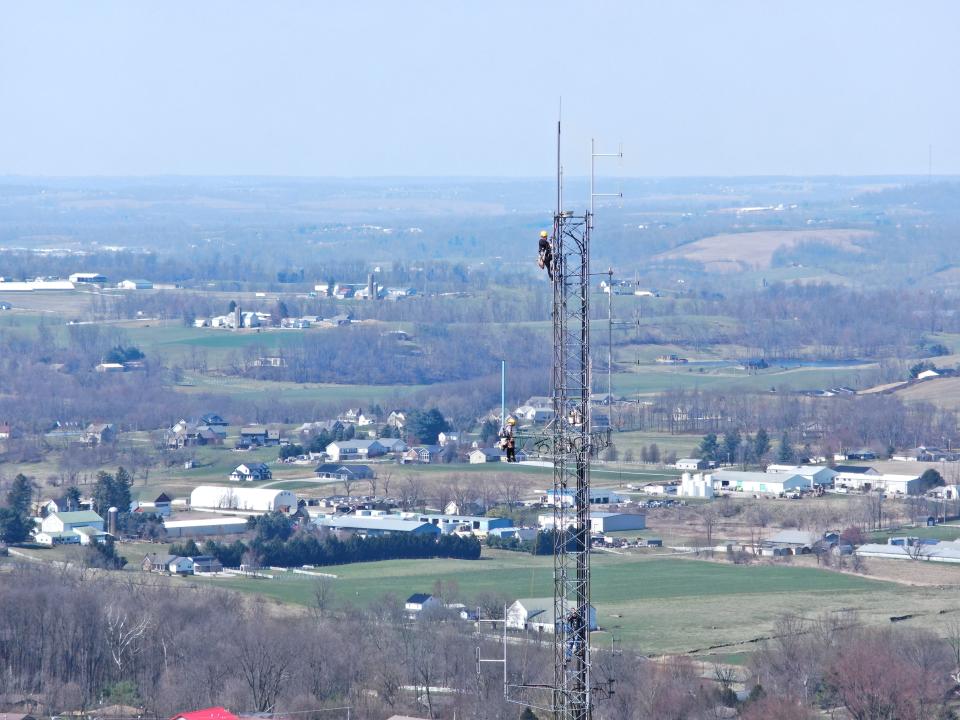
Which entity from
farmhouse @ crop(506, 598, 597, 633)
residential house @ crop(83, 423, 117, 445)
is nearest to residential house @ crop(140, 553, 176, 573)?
A: farmhouse @ crop(506, 598, 597, 633)

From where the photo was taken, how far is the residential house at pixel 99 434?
190 feet

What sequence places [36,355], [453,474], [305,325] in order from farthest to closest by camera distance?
[305,325]
[36,355]
[453,474]

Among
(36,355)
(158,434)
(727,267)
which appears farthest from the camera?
(727,267)

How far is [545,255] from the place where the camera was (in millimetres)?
16344

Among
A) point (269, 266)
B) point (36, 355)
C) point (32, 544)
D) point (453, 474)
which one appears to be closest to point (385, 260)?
point (269, 266)

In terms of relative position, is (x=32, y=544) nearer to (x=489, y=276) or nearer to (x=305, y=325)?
(x=305, y=325)

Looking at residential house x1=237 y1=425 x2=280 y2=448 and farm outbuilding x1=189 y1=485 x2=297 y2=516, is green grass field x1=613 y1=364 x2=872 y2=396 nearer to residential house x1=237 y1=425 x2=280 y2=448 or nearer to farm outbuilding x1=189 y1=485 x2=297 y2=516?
residential house x1=237 y1=425 x2=280 y2=448

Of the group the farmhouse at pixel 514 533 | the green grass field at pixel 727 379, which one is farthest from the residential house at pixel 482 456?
the green grass field at pixel 727 379

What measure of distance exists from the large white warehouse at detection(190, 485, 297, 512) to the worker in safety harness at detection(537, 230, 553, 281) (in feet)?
96.5

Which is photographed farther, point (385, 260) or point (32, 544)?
point (385, 260)

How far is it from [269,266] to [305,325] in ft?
169

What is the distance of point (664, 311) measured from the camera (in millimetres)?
95125

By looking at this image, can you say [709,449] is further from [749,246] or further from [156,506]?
[749,246]

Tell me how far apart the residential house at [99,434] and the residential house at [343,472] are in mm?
7810
